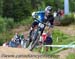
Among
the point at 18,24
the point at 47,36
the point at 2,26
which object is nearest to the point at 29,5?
the point at 18,24

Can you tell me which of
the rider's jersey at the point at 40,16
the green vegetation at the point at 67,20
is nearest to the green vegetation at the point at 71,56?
the rider's jersey at the point at 40,16

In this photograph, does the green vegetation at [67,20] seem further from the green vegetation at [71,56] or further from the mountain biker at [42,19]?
the green vegetation at [71,56]

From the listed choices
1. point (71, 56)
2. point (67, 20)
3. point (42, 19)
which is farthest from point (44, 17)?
point (67, 20)

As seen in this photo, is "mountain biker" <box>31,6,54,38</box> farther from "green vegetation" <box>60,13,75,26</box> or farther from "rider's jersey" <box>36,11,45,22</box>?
"green vegetation" <box>60,13,75,26</box>

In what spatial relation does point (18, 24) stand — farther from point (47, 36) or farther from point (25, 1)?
point (47, 36)

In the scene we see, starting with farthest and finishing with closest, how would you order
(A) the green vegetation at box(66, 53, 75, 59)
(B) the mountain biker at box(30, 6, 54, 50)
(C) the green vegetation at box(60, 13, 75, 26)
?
(C) the green vegetation at box(60, 13, 75, 26) < (B) the mountain biker at box(30, 6, 54, 50) < (A) the green vegetation at box(66, 53, 75, 59)

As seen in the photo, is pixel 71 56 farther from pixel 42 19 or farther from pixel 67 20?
pixel 67 20

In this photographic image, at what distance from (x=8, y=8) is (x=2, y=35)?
5.66 meters

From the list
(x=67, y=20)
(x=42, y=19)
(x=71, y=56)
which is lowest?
(x=67, y=20)

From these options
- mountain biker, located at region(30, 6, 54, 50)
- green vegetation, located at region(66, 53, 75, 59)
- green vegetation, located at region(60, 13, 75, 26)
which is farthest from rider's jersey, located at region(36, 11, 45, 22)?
green vegetation, located at region(60, 13, 75, 26)

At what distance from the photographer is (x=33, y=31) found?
37.3 feet

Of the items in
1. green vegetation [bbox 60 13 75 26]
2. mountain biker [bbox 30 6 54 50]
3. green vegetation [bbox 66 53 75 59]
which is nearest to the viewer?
green vegetation [bbox 66 53 75 59]

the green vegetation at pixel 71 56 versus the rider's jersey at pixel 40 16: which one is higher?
the rider's jersey at pixel 40 16

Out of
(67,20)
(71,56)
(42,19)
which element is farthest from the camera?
(67,20)
